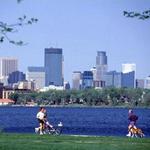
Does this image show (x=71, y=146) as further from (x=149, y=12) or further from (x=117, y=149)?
(x=149, y=12)

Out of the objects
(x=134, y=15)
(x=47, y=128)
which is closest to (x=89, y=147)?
(x=134, y=15)

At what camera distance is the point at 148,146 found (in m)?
25.5

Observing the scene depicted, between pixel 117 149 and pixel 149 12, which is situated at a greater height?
pixel 149 12

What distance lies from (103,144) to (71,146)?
1.79m

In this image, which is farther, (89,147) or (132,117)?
(132,117)

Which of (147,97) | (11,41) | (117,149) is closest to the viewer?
(11,41)

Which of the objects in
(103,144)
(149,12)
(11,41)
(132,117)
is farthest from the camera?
(132,117)

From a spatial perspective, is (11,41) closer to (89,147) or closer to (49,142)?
(89,147)

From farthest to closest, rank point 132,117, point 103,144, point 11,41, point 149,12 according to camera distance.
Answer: point 132,117, point 103,144, point 149,12, point 11,41

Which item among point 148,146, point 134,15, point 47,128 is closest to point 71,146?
point 148,146

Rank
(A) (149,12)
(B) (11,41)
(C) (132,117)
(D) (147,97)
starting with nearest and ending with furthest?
(B) (11,41) < (A) (149,12) < (C) (132,117) < (D) (147,97)

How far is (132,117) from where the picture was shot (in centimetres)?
3803

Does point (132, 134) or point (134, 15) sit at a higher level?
point (134, 15)

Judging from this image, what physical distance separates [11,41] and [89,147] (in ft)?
29.8
